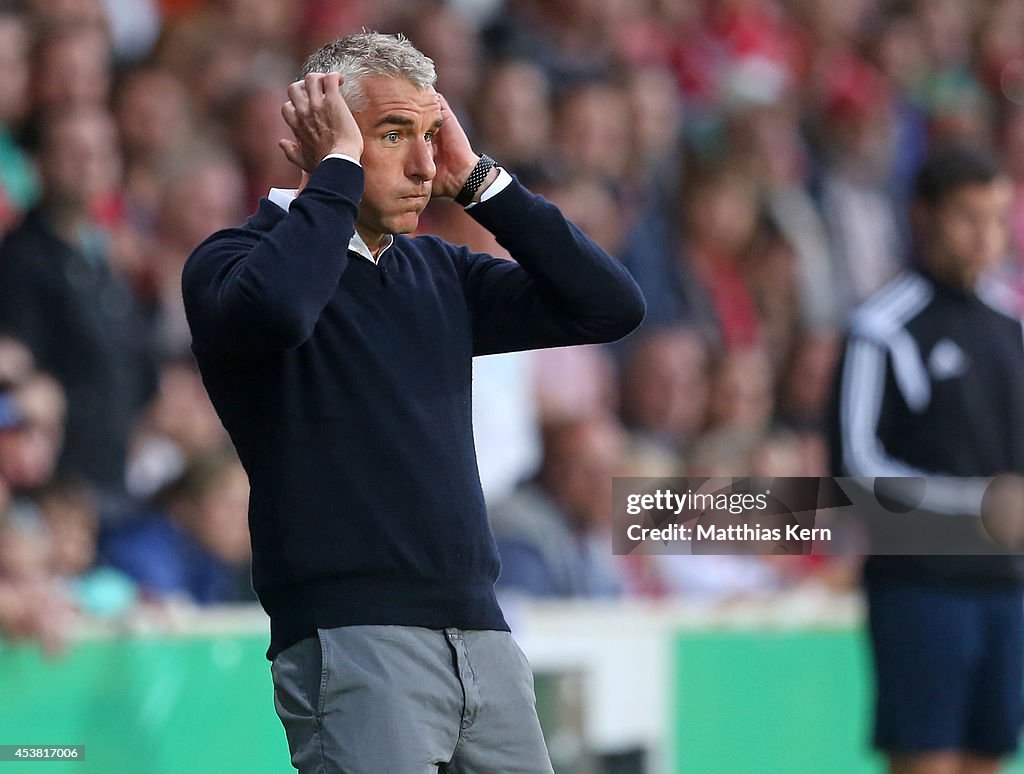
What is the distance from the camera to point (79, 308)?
213 inches

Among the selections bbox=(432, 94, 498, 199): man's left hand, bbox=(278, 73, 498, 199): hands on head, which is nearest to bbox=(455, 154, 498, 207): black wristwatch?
bbox=(432, 94, 498, 199): man's left hand

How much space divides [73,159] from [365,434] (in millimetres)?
3115

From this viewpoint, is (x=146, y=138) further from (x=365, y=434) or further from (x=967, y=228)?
(x=365, y=434)

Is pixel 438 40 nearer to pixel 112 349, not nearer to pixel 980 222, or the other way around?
pixel 112 349

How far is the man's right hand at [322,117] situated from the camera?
2.77m

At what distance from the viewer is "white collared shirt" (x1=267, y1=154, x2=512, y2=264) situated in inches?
113

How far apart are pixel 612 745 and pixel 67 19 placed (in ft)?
10.1

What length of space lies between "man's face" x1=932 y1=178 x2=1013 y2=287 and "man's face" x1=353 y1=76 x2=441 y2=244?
2.72 metres

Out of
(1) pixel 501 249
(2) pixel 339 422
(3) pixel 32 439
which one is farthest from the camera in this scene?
(1) pixel 501 249

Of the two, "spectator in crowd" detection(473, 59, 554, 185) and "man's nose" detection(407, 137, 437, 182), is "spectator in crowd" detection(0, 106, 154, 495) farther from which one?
"man's nose" detection(407, 137, 437, 182)

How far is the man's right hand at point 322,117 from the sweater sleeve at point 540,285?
308mm

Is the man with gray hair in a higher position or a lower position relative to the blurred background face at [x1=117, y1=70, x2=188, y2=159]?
lower

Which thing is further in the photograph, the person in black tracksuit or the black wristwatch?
the person in black tracksuit

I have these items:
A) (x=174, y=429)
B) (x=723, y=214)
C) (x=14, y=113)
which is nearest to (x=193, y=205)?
(x=14, y=113)
